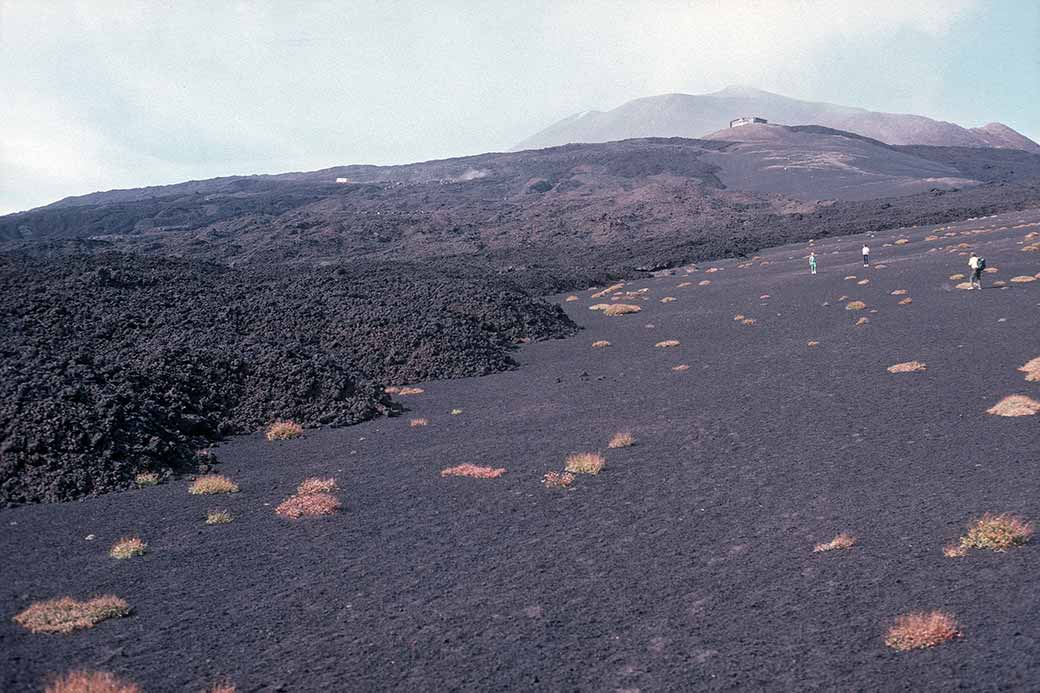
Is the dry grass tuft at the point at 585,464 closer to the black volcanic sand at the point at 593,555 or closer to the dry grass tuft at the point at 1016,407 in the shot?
the black volcanic sand at the point at 593,555

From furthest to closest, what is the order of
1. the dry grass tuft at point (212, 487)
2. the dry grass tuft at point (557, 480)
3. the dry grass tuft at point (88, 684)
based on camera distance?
the dry grass tuft at point (212, 487) → the dry grass tuft at point (557, 480) → the dry grass tuft at point (88, 684)

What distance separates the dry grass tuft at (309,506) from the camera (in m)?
12.0

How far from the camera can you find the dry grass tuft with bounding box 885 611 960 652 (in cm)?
689

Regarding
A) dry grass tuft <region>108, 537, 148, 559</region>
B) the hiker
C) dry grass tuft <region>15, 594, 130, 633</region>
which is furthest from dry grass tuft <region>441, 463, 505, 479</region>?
the hiker

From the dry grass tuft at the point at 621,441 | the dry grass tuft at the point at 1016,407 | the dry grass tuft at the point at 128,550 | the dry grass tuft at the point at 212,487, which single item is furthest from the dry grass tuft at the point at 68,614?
the dry grass tuft at the point at 1016,407

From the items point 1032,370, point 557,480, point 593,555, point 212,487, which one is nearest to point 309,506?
point 212,487

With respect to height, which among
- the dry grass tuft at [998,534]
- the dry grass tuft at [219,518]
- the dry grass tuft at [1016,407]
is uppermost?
the dry grass tuft at [219,518]

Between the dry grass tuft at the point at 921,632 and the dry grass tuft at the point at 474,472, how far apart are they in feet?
24.9

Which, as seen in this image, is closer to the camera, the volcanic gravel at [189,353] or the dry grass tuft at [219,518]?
the dry grass tuft at [219,518]

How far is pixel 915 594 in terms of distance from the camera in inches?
314

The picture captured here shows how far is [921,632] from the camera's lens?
6.96m

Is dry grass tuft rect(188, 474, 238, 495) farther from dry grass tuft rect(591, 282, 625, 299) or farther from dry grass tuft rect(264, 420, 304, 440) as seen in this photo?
dry grass tuft rect(591, 282, 625, 299)

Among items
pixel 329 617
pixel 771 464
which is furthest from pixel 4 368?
pixel 771 464

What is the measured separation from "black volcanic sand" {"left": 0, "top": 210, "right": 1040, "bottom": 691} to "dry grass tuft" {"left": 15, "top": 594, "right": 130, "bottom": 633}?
0.14m
